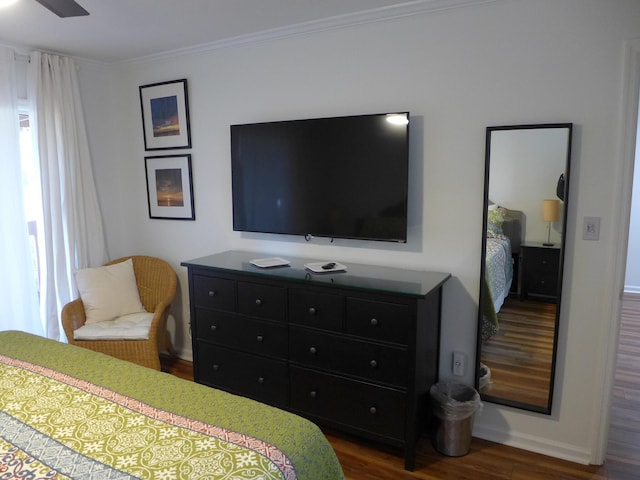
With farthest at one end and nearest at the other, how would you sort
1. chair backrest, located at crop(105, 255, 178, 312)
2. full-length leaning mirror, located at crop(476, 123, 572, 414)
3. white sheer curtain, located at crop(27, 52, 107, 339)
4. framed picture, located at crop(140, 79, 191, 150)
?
chair backrest, located at crop(105, 255, 178, 312) → framed picture, located at crop(140, 79, 191, 150) → white sheer curtain, located at crop(27, 52, 107, 339) → full-length leaning mirror, located at crop(476, 123, 572, 414)

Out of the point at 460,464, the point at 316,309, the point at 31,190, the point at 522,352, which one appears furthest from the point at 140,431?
the point at 31,190

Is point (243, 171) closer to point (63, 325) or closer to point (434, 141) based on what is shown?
point (434, 141)

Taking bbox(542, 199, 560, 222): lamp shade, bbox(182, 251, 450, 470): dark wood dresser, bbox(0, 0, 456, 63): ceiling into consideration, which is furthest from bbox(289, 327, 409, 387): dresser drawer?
bbox(0, 0, 456, 63): ceiling

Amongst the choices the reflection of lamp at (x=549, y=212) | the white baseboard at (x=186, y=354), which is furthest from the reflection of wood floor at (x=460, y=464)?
the white baseboard at (x=186, y=354)

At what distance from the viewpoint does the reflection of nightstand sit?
233 centimetres

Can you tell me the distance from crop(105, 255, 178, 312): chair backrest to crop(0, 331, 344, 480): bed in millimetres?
1760

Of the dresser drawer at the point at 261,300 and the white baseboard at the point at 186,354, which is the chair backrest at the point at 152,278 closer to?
the white baseboard at the point at 186,354

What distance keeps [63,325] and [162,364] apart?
857mm

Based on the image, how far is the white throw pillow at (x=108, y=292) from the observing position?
3.27 metres

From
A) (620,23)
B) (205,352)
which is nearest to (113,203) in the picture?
(205,352)

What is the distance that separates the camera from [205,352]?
295cm

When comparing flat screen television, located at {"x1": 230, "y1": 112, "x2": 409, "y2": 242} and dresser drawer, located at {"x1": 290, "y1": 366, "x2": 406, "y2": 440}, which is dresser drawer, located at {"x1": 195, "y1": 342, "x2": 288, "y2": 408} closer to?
dresser drawer, located at {"x1": 290, "y1": 366, "x2": 406, "y2": 440}

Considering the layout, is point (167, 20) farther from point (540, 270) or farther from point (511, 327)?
point (511, 327)

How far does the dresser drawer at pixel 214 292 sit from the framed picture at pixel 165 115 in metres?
1.19
